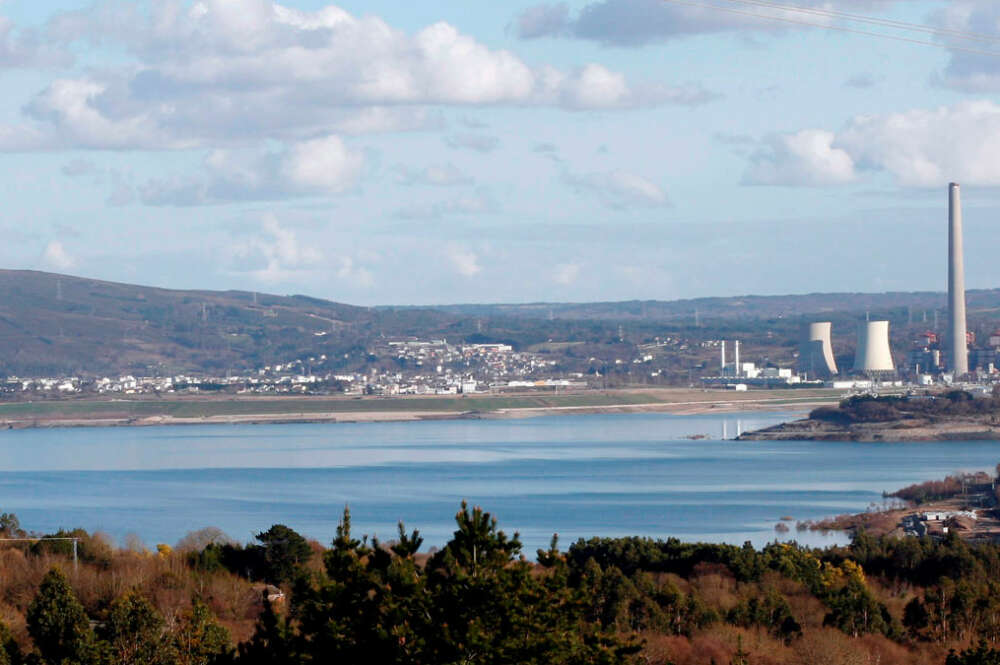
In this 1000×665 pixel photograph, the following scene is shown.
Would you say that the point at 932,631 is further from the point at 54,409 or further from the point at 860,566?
the point at 54,409

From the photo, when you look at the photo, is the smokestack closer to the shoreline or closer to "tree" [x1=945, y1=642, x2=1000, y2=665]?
the shoreline

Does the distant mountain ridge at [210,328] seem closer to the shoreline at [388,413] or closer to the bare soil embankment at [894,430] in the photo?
the shoreline at [388,413]

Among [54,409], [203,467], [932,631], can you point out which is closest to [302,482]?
[203,467]

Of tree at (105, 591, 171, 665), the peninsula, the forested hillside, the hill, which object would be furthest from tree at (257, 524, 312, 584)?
the hill

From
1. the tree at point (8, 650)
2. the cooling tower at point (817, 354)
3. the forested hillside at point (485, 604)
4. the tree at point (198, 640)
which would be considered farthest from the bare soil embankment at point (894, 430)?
the tree at point (8, 650)

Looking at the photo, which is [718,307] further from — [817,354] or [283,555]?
[283,555]

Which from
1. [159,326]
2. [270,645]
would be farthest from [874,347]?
[270,645]
